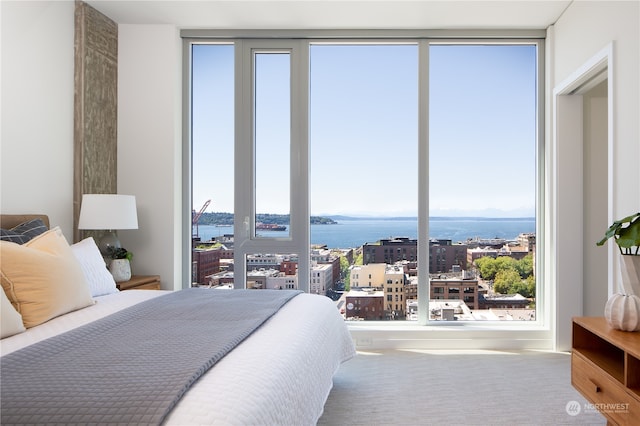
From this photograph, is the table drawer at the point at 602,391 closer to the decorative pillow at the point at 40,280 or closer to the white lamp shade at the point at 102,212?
the decorative pillow at the point at 40,280

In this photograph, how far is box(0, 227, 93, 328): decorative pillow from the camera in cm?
190

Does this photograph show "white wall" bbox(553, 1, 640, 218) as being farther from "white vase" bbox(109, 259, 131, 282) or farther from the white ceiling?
"white vase" bbox(109, 259, 131, 282)

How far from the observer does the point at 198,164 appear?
13.0 feet

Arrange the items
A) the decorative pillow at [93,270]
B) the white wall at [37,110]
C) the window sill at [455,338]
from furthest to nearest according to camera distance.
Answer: the window sill at [455,338] → the white wall at [37,110] → the decorative pillow at [93,270]

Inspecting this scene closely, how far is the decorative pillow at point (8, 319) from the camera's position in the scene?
1736mm

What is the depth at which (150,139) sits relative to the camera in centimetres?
378

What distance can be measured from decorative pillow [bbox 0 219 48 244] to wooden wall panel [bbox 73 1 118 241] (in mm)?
857

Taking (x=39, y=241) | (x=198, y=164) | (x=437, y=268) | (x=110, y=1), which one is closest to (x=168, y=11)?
(x=110, y=1)

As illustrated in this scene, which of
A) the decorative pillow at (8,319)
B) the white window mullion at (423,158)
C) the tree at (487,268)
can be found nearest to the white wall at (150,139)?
the decorative pillow at (8,319)

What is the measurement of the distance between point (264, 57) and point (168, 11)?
850 mm

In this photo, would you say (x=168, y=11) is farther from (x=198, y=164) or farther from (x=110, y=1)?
(x=198, y=164)
